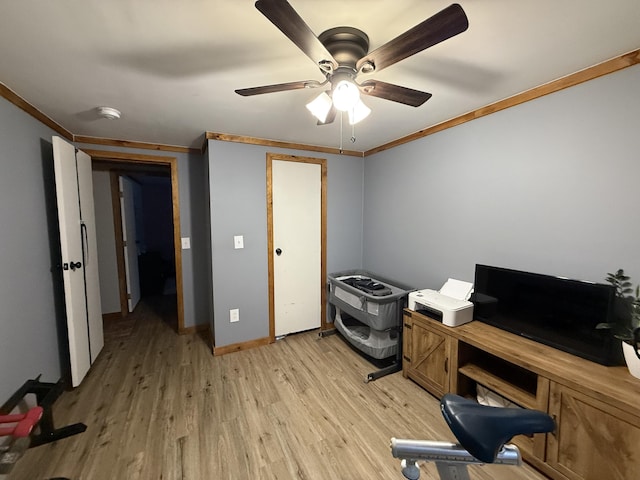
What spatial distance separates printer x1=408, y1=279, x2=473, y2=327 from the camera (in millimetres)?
1992

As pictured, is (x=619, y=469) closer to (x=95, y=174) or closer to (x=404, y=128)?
(x=404, y=128)

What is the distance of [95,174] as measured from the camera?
348cm

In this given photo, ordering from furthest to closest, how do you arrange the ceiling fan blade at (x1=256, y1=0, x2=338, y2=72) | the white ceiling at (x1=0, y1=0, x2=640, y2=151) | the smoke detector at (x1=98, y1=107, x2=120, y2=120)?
1. the smoke detector at (x1=98, y1=107, x2=120, y2=120)
2. the white ceiling at (x1=0, y1=0, x2=640, y2=151)
3. the ceiling fan blade at (x1=256, y1=0, x2=338, y2=72)

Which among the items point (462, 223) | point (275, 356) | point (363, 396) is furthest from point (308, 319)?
point (462, 223)

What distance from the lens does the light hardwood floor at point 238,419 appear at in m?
1.55

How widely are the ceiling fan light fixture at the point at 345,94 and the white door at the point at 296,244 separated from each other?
179 cm

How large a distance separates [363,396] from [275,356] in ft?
3.36

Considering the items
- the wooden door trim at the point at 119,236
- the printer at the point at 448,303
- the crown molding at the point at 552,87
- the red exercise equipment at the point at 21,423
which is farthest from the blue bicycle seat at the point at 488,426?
the wooden door trim at the point at 119,236

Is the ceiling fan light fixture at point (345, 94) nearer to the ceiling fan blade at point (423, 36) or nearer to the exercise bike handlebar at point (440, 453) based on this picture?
the ceiling fan blade at point (423, 36)

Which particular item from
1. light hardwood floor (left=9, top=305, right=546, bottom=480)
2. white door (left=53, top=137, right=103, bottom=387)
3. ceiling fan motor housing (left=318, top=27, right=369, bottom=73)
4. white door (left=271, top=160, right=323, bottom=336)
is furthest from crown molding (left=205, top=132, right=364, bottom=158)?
light hardwood floor (left=9, top=305, right=546, bottom=480)

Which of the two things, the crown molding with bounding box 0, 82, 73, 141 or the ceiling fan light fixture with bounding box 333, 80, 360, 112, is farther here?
the crown molding with bounding box 0, 82, 73, 141

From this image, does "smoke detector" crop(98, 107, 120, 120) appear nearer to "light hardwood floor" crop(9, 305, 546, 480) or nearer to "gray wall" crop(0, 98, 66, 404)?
"gray wall" crop(0, 98, 66, 404)

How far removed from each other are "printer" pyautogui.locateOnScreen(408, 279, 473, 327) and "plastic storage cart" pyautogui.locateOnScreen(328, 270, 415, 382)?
0.23m

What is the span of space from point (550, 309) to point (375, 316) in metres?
1.24
